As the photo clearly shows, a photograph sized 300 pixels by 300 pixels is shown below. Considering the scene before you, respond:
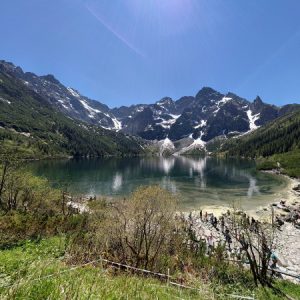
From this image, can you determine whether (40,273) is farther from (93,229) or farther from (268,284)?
(93,229)

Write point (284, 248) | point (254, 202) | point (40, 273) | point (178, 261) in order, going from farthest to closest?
1. point (254, 202)
2. point (284, 248)
3. point (178, 261)
4. point (40, 273)

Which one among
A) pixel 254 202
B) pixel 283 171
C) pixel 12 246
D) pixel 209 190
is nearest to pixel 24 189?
pixel 12 246

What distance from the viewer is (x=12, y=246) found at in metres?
22.0

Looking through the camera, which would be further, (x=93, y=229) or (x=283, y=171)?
(x=283, y=171)

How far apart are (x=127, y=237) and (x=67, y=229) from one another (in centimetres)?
885

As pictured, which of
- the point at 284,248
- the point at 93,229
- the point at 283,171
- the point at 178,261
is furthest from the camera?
the point at 283,171

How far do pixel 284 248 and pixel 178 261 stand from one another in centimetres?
2724

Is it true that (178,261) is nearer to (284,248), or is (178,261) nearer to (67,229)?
(67,229)

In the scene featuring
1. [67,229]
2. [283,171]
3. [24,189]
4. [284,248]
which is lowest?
[284,248]

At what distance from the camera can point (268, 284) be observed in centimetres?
2172

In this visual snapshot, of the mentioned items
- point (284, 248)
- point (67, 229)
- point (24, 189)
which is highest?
point (24, 189)

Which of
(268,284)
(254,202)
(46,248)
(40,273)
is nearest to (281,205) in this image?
(254,202)

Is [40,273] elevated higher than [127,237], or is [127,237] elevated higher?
[40,273]

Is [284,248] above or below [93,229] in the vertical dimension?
A: below
